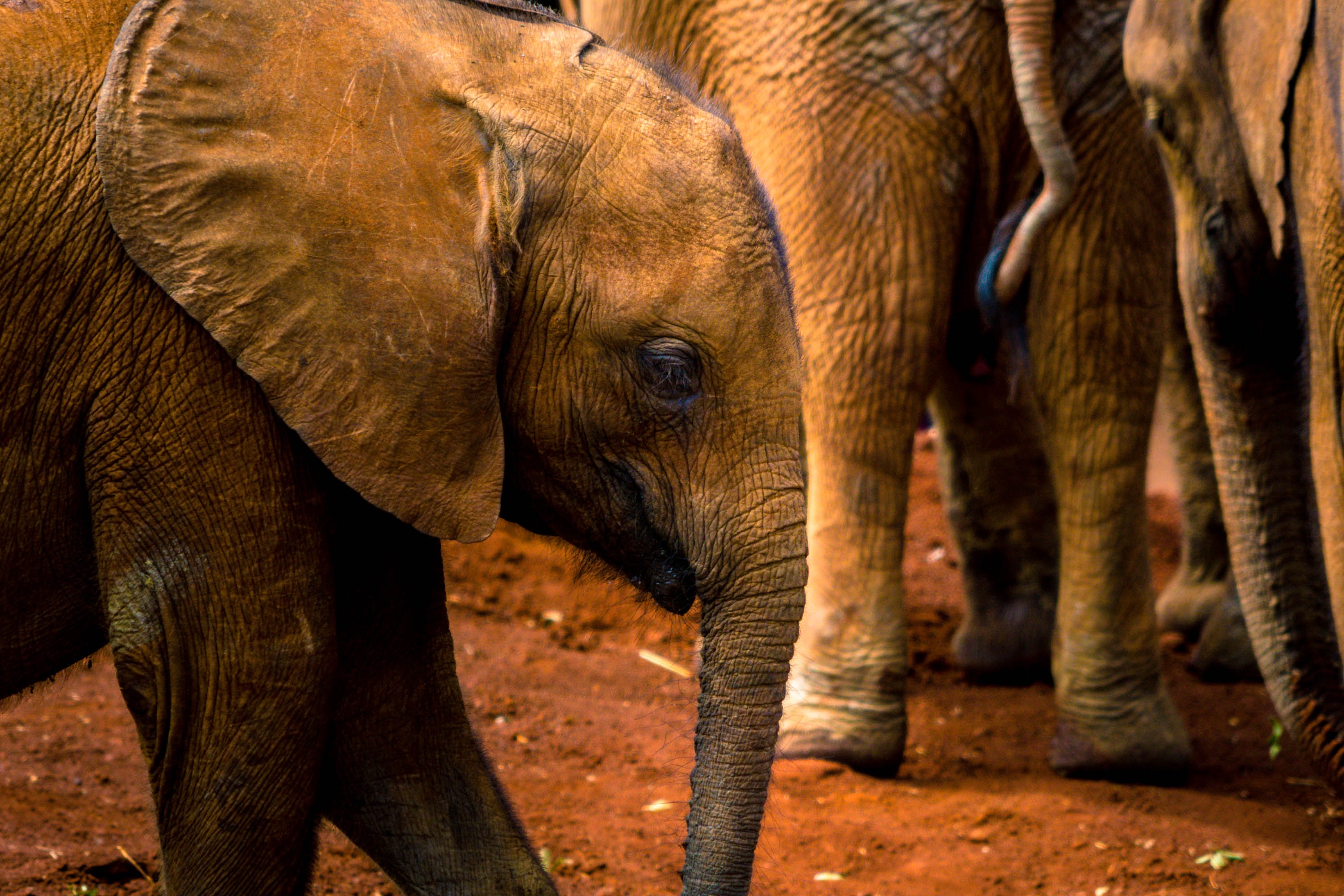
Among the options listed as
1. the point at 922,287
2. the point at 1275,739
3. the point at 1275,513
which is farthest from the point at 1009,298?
the point at 1275,739

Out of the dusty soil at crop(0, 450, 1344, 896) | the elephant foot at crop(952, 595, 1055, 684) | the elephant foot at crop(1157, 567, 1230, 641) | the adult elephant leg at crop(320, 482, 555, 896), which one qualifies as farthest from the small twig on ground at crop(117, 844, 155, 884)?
the elephant foot at crop(1157, 567, 1230, 641)

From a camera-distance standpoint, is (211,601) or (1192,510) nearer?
(211,601)

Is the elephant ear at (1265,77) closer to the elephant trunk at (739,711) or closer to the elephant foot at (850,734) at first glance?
the elephant trunk at (739,711)

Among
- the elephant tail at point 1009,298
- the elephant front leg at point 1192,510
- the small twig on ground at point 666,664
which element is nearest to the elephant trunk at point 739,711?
the elephant tail at point 1009,298

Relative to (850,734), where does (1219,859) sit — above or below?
above

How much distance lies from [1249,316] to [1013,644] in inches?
75.2

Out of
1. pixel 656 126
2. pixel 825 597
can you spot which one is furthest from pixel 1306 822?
pixel 656 126

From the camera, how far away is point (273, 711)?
2482 millimetres

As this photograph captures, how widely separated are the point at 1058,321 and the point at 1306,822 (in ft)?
4.62

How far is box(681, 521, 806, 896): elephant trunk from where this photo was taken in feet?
8.32

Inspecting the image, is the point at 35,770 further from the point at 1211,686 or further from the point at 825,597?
the point at 1211,686

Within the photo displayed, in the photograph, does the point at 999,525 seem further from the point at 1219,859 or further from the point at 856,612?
the point at 1219,859

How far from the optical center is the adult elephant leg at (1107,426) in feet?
14.5

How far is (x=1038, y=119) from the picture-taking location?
400cm
